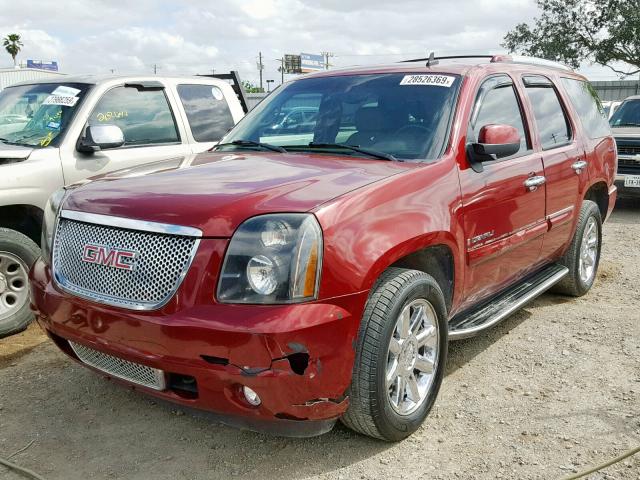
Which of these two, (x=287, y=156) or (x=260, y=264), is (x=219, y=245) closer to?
(x=260, y=264)

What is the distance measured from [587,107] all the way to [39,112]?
4592 mm

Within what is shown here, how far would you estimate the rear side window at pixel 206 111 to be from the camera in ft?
18.8

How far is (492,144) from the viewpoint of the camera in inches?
136

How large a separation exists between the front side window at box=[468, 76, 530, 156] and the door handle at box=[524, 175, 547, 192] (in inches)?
7.4

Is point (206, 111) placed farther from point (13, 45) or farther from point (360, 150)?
point (13, 45)

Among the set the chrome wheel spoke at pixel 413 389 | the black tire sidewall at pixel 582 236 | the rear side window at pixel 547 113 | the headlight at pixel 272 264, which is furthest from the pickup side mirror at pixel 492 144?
the black tire sidewall at pixel 582 236

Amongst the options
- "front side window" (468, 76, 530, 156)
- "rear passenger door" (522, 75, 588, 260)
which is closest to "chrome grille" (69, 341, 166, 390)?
"front side window" (468, 76, 530, 156)

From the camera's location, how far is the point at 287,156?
3.57 meters

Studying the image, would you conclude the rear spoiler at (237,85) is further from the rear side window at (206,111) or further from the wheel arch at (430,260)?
the wheel arch at (430,260)

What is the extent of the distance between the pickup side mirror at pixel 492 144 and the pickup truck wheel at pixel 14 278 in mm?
3070

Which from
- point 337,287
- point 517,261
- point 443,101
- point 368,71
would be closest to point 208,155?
point 368,71

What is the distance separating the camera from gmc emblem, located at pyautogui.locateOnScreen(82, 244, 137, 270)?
8.70ft

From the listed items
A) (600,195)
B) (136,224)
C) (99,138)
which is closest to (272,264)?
(136,224)

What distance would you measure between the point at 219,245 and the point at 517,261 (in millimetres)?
2330
